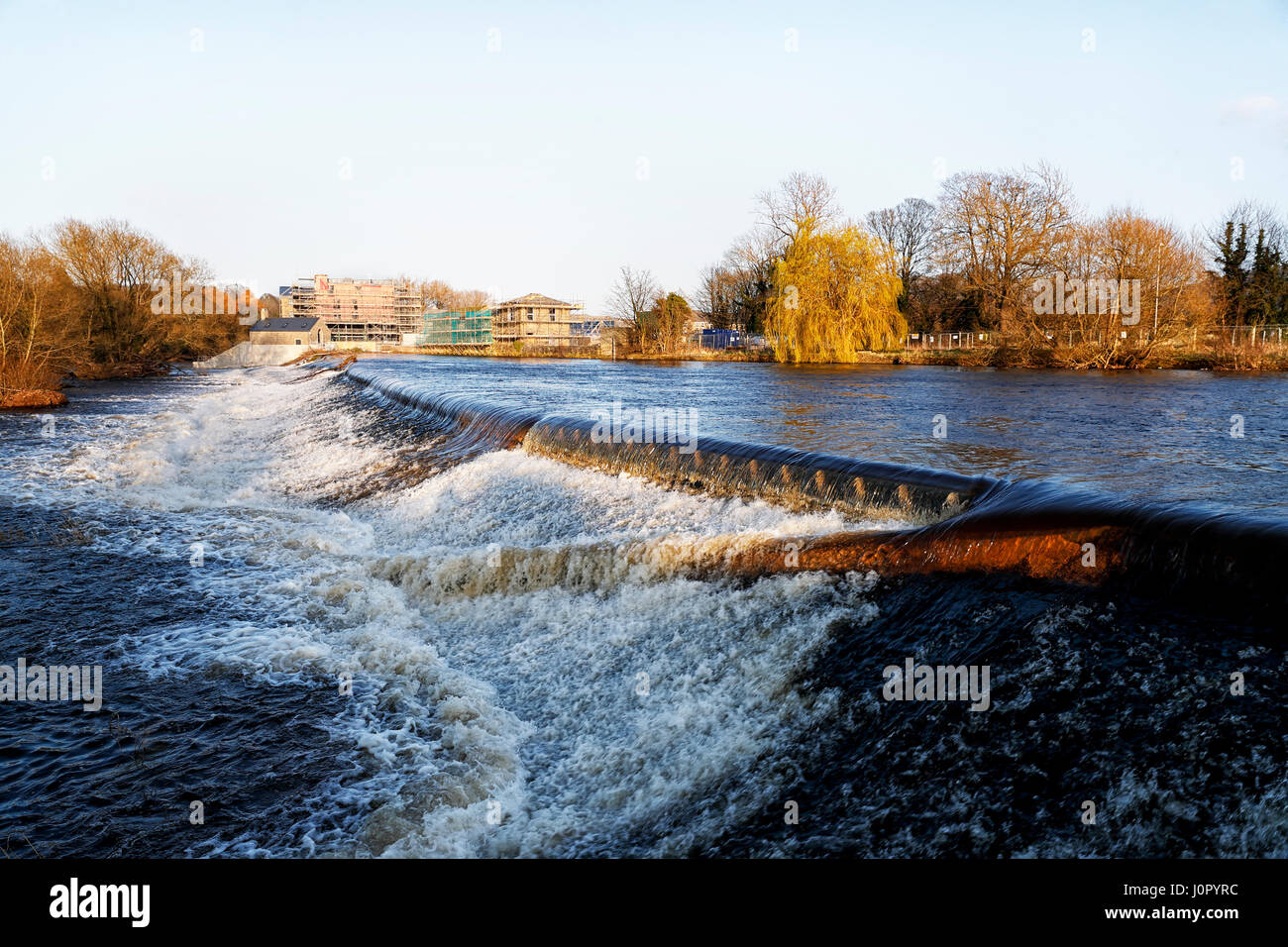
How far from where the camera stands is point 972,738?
384 cm

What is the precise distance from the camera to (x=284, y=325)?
8875 cm

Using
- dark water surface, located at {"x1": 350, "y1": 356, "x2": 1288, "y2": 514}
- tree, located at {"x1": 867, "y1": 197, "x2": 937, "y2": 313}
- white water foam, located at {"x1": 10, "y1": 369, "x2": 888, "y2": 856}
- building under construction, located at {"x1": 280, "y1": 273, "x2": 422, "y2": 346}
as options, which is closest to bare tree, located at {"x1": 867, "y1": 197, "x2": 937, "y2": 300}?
tree, located at {"x1": 867, "y1": 197, "x2": 937, "y2": 313}

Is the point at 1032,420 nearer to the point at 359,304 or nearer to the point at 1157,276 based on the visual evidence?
the point at 1157,276

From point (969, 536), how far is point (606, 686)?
265 centimetres

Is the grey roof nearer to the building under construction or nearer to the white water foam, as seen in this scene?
the building under construction

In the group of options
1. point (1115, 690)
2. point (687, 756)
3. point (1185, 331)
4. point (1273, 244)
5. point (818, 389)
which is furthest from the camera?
point (1273, 244)

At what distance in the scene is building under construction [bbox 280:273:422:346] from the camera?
482 feet

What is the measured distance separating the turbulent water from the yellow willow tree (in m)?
26.2

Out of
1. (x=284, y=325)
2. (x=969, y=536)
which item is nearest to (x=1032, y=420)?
(x=969, y=536)
